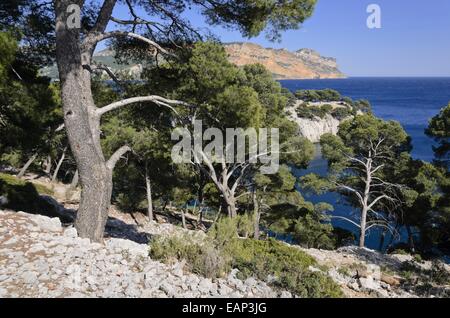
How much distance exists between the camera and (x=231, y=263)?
553cm

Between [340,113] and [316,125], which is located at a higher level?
[340,113]

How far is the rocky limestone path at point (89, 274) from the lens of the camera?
4285 millimetres

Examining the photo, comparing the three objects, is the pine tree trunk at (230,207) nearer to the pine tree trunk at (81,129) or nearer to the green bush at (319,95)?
the pine tree trunk at (81,129)

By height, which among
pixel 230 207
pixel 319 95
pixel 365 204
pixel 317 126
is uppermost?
pixel 319 95

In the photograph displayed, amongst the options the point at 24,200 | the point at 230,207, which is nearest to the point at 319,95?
the point at 230,207

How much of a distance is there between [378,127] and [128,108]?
13921mm

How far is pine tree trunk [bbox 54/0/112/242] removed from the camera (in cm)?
606

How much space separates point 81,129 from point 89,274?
8.20 ft

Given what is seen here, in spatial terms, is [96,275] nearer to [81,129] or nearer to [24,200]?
[81,129]

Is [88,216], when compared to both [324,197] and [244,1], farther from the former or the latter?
[324,197]

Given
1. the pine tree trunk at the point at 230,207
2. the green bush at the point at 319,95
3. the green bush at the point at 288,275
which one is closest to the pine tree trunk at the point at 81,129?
the green bush at the point at 288,275

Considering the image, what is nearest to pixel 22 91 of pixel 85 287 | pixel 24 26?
pixel 24 26

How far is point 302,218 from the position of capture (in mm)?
20797
